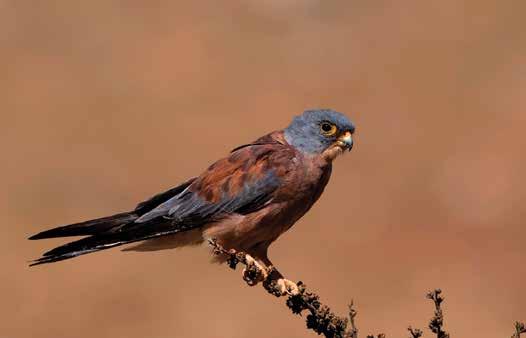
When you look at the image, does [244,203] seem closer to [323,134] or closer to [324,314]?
[323,134]

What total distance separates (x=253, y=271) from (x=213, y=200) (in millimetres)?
614

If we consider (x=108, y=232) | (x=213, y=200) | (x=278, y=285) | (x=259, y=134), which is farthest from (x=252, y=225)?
(x=259, y=134)

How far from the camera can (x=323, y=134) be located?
8.59 metres

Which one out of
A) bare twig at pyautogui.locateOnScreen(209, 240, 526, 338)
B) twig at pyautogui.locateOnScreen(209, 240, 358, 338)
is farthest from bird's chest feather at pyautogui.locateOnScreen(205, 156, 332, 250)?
twig at pyautogui.locateOnScreen(209, 240, 358, 338)

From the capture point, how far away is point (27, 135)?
2548cm

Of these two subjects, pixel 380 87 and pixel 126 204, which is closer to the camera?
pixel 126 204

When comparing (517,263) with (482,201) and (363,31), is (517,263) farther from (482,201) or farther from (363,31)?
(363,31)

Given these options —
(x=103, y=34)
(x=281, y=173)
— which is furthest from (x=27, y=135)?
(x=281, y=173)

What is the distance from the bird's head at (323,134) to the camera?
8547mm

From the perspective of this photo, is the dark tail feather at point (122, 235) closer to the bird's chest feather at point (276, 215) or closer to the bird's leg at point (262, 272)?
A: the bird's chest feather at point (276, 215)

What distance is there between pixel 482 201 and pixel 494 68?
266 inches

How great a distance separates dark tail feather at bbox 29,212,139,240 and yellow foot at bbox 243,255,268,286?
0.82 meters

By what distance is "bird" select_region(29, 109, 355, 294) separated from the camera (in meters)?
8.33

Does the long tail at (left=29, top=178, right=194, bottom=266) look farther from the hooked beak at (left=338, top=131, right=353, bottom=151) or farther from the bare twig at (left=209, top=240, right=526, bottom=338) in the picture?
the hooked beak at (left=338, top=131, right=353, bottom=151)
